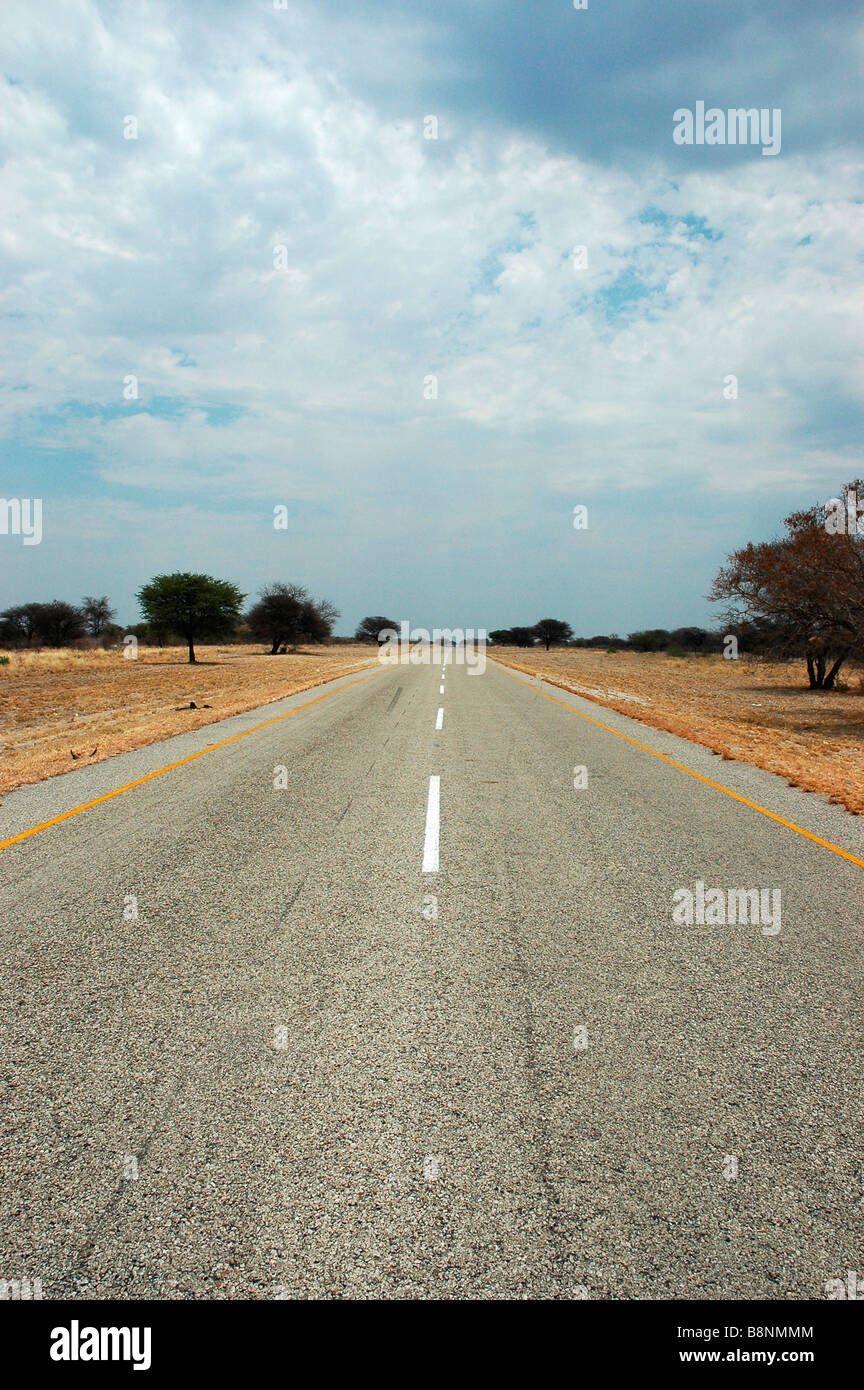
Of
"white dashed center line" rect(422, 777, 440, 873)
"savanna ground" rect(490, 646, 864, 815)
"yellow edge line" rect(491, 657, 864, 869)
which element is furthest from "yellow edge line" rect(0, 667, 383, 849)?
"savanna ground" rect(490, 646, 864, 815)

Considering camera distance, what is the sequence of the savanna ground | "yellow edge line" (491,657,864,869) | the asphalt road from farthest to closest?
the savanna ground → "yellow edge line" (491,657,864,869) → the asphalt road

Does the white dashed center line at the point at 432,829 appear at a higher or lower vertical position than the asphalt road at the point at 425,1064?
higher

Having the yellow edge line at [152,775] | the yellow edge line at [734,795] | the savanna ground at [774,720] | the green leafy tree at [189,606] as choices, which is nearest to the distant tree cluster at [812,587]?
the savanna ground at [774,720]

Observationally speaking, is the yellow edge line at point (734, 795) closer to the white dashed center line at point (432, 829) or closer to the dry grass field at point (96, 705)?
the white dashed center line at point (432, 829)

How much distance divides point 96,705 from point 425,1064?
24.1 m

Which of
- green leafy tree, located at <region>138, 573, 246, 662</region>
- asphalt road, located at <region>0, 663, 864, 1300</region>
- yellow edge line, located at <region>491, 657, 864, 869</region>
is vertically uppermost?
green leafy tree, located at <region>138, 573, 246, 662</region>

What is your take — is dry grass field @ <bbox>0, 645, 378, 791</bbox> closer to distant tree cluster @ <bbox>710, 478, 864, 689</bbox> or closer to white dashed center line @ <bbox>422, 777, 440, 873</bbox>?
white dashed center line @ <bbox>422, 777, 440, 873</bbox>

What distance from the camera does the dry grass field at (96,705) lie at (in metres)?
13.7

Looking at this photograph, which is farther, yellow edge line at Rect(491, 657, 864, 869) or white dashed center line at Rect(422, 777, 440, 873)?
yellow edge line at Rect(491, 657, 864, 869)

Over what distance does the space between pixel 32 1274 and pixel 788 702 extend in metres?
28.7

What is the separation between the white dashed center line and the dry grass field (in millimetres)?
5560

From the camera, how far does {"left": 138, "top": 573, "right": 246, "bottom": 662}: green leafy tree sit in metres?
55.8

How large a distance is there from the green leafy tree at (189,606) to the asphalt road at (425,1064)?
50202 mm

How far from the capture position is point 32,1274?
245cm
